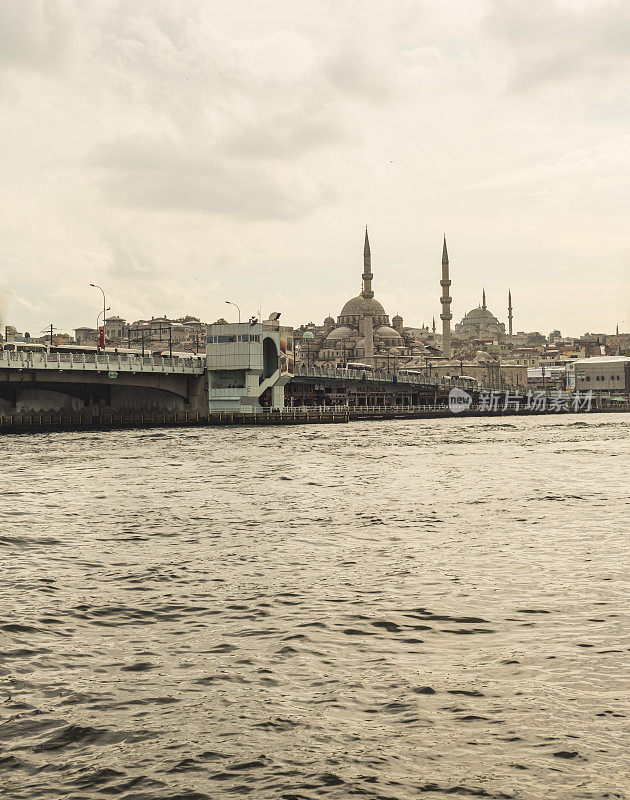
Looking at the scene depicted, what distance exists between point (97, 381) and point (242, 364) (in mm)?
21150

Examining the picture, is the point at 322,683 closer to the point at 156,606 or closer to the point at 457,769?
the point at 457,769

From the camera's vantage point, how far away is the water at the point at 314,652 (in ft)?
28.5

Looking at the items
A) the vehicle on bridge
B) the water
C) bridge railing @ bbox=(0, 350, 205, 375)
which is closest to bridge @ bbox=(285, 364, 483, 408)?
bridge railing @ bbox=(0, 350, 205, 375)

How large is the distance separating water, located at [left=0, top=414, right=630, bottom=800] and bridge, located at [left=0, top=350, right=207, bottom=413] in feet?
196

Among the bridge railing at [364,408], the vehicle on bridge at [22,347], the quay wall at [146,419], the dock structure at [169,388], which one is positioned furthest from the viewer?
the bridge railing at [364,408]

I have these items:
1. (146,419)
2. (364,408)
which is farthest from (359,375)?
(146,419)

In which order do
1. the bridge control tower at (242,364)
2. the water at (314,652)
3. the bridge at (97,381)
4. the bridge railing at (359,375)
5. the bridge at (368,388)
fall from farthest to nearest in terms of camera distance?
the bridge at (368,388) → the bridge railing at (359,375) → the bridge control tower at (242,364) → the bridge at (97,381) → the water at (314,652)

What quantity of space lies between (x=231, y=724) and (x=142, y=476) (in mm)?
33212

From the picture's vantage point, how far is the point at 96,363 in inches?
3546

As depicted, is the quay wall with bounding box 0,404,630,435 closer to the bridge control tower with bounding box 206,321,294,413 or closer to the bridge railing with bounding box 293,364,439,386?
the bridge control tower with bounding box 206,321,294,413

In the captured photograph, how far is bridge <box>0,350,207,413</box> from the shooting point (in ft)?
281

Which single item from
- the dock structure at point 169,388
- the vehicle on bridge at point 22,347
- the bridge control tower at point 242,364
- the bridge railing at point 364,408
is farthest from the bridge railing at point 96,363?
the bridge railing at point 364,408

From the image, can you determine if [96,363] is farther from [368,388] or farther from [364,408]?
[368,388]

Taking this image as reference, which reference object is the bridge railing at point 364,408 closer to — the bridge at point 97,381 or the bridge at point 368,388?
the bridge at point 368,388
